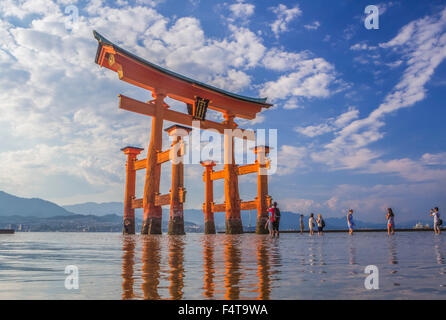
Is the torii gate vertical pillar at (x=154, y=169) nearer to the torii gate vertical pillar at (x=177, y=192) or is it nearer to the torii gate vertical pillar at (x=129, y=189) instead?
the torii gate vertical pillar at (x=177, y=192)

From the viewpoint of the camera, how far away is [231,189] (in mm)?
26422

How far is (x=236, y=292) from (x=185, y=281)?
0.58 meters

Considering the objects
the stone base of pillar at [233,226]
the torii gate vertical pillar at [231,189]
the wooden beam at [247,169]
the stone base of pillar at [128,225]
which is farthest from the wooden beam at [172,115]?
the stone base of pillar at [128,225]

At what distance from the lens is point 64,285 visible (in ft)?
7.68

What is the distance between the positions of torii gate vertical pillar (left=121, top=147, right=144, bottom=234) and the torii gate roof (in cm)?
831

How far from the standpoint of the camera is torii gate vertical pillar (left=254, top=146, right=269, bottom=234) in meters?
26.9

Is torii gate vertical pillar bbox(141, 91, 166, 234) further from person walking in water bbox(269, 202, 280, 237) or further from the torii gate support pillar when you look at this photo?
person walking in water bbox(269, 202, 280, 237)

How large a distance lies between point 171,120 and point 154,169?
12.5ft

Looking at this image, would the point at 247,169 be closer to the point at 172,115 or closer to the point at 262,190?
the point at 262,190

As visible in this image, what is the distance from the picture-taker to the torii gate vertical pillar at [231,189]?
26.2m

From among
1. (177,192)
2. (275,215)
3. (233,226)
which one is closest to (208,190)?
(233,226)

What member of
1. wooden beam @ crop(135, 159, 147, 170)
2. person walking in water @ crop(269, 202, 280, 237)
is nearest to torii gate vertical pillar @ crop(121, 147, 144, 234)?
wooden beam @ crop(135, 159, 147, 170)
